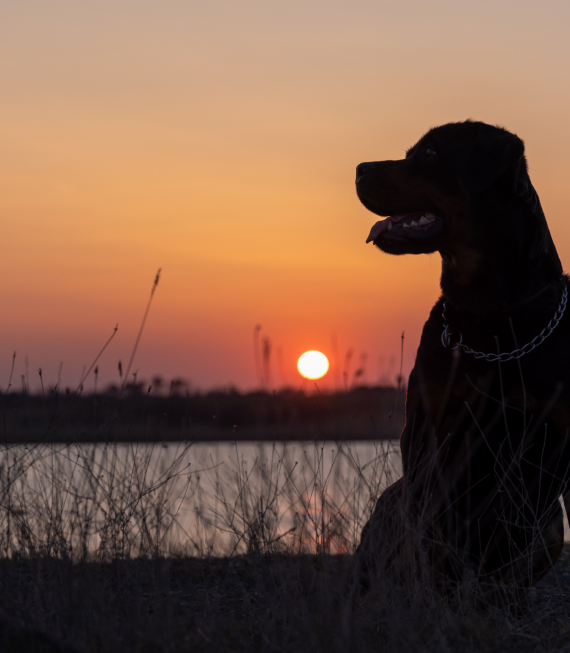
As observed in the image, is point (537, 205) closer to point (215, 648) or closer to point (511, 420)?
point (511, 420)

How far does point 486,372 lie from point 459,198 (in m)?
0.88

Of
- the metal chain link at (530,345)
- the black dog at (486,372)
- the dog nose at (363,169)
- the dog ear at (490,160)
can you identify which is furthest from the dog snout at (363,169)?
the metal chain link at (530,345)

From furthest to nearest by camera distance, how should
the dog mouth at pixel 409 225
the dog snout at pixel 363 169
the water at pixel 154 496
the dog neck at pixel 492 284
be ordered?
the dog snout at pixel 363 169 → the dog mouth at pixel 409 225 → the dog neck at pixel 492 284 → the water at pixel 154 496

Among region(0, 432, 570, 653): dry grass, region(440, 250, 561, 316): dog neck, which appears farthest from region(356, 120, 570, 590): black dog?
region(0, 432, 570, 653): dry grass

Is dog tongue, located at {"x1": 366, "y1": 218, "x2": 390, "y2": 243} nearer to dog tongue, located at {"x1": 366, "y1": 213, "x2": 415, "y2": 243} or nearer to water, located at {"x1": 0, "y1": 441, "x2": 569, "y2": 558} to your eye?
dog tongue, located at {"x1": 366, "y1": 213, "x2": 415, "y2": 243}

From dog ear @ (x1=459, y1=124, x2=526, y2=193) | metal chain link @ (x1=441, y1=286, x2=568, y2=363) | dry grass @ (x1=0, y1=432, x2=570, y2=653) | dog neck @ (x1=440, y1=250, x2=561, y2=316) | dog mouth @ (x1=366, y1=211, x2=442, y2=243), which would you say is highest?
dog ear @ (x1=459, y1=124, x2=526, y2=193)

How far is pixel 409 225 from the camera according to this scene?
144 inches

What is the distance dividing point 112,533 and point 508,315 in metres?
2.06

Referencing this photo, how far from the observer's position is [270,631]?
2584 millimetres

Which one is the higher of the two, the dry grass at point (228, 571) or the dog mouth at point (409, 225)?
the dog mouth at point (409, 225)

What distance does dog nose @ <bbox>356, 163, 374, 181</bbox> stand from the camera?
376 centimetres

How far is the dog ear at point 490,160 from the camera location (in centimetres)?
344

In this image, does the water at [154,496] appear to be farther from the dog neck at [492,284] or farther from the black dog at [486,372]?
the dog neck at [492,284]

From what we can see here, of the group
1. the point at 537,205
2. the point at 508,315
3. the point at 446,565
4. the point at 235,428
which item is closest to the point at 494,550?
the point at 446,565
